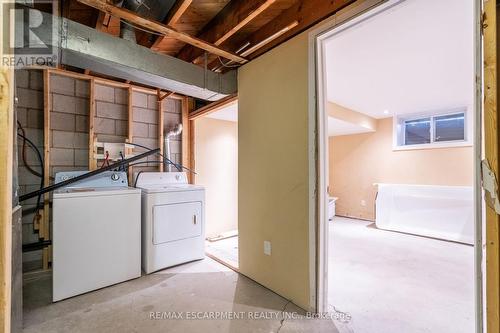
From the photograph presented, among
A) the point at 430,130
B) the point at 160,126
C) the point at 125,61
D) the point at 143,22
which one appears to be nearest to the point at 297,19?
the point at 143,22

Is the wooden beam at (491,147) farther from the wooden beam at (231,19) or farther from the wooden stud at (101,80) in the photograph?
the wooden stud at (101,80)

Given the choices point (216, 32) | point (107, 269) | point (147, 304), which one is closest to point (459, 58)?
point (216, 32)

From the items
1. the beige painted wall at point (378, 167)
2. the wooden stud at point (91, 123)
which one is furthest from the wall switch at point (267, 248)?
the beige painted wall at point (378, 167)

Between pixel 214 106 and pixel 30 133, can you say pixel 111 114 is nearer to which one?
pixel 30 133

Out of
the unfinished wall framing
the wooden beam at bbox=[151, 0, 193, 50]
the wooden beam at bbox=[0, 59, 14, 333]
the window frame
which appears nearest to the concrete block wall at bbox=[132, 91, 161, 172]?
the unfinished wall framing

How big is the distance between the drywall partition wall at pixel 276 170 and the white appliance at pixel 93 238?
3.79ft

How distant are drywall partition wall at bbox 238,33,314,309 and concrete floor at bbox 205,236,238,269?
46 centimetres

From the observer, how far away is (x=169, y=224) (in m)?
2.66

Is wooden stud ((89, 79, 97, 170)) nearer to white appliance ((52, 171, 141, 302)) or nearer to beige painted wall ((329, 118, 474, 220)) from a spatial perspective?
white appliance ((52, 171, 141, 302))

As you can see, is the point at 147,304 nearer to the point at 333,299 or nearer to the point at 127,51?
the point at 333,299

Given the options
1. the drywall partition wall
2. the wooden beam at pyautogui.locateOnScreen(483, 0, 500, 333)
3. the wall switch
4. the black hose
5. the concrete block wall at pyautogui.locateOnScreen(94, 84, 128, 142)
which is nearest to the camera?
the wooden beam at pyautogui.locateOnScreen(483, 0, 500, 333)

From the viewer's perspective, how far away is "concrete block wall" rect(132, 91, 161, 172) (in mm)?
3133

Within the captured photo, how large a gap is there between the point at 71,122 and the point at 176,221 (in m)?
1.70

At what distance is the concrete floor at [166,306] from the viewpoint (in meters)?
1.68
